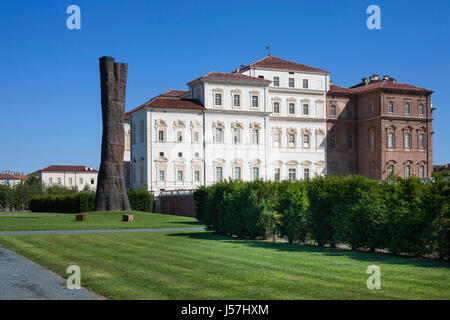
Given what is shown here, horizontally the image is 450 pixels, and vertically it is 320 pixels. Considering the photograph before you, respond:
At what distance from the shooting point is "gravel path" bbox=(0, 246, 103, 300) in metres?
8.86

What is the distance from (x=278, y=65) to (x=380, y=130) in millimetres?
15783

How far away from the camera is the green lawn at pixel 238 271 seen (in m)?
8.94

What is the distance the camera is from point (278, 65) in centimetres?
7544

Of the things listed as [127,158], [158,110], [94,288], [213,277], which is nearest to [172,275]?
[213,277]

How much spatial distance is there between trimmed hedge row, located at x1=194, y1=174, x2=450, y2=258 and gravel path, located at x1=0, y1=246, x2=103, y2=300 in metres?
7.96

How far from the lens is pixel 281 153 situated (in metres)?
75.6

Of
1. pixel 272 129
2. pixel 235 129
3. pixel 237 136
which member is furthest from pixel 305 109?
pixel 235 129

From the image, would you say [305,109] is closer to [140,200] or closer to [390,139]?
[390,139]

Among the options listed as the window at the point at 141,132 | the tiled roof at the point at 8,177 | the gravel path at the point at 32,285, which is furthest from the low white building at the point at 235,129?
the tiled roof at the point at 8,177

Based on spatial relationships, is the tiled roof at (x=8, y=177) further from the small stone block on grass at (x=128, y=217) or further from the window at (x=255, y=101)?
the small stone block on grass at (x=128, y=217)

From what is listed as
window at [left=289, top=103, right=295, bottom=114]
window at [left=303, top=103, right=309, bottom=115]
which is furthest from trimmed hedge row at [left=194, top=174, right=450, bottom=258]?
window at [left=303, top=103, right=309, bottom=115]

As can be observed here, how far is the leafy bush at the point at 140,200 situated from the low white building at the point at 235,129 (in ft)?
38.6
